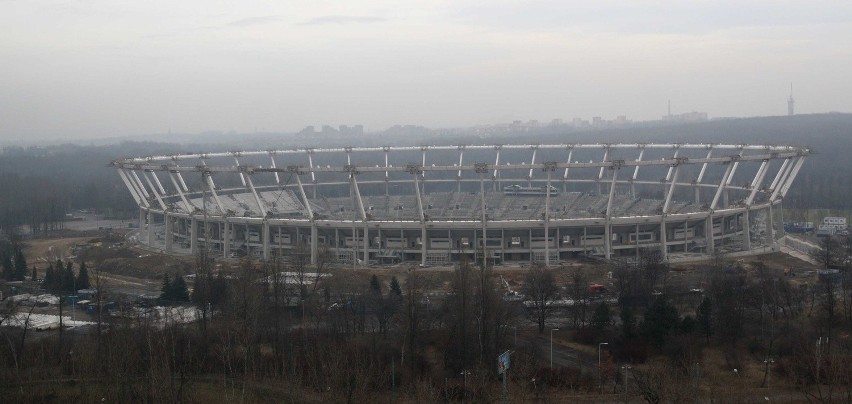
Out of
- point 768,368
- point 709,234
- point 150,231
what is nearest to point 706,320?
point 768,368

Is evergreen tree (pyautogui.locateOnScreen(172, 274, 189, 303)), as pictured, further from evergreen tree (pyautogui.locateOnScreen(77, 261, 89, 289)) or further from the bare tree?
the bare tree

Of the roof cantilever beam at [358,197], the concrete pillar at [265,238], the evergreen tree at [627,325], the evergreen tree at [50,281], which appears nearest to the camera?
the evergreen tree at [627,325]

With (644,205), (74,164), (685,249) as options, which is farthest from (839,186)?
(74,164)

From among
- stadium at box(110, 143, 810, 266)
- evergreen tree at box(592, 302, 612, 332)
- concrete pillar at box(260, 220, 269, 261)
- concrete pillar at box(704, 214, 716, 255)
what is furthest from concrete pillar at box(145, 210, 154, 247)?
concrete pillar at box(704, 214, 716, 255)

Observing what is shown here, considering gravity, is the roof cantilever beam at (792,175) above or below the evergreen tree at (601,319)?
above

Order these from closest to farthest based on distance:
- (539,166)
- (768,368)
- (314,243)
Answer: (768,368)
(314,243)
(539,166)

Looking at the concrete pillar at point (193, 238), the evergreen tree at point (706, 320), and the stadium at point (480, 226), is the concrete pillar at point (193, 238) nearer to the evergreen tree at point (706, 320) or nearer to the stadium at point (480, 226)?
the stadium at point (480, 226)

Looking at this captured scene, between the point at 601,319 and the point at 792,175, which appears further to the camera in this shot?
the point at 792,175

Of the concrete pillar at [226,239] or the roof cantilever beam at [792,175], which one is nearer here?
the concrete pillar at [226,239]

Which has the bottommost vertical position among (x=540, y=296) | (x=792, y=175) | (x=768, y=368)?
(x=768, y=368)

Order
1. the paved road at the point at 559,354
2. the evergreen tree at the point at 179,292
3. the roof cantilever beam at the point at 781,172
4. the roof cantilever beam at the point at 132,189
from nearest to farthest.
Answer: the paved road at the point at 559,354 < the evergreen tree at the point at 179,292 < the roof cantilever beam at the point at 781,172 < the roof cantilever beam at the point at 132,189

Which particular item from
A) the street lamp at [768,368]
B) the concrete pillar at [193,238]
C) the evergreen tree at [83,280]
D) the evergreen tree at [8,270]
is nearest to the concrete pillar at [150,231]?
the concrete pillar at [193,238]

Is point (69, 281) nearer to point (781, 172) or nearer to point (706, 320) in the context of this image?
point (706, 320)

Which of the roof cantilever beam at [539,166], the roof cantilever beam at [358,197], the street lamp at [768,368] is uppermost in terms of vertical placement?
the roof cantilever beam at [539,166]
